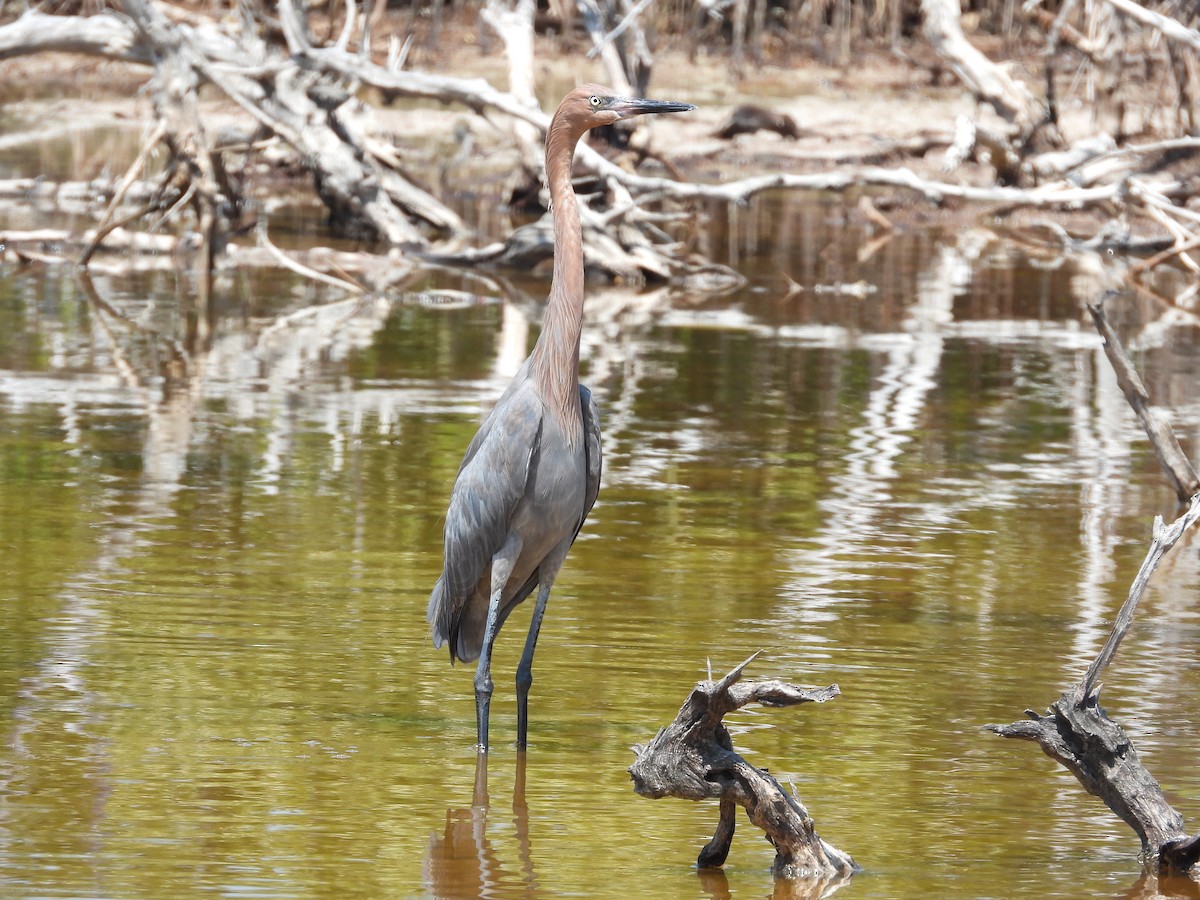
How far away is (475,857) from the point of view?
5617mm

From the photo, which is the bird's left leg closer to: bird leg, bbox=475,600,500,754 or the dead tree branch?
bird leg, bbox=475,600,500,754

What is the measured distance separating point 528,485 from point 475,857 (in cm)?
135

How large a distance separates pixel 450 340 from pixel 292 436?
409 centimetres

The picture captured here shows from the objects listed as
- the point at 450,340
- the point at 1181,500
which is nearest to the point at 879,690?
the point at 1181,500

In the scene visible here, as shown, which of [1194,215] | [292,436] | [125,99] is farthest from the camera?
[125,99]

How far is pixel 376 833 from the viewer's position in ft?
18.7

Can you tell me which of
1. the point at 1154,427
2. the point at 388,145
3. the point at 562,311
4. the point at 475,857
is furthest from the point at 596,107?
the point at 388,145

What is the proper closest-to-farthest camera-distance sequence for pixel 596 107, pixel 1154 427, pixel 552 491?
pixel 552 491 < pixel 596 107 < pixel 1154 427

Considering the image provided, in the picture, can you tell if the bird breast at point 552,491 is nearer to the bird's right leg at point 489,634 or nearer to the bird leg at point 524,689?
the bird's right leg at point 489,634

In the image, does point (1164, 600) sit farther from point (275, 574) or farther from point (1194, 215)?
point (1194, 215)

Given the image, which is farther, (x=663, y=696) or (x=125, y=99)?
(x=125, y=99)

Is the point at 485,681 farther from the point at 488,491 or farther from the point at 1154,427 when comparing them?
the point at 1154,427

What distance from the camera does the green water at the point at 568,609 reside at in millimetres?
5668

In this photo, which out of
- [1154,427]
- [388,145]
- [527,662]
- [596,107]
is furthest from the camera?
[388,145]
